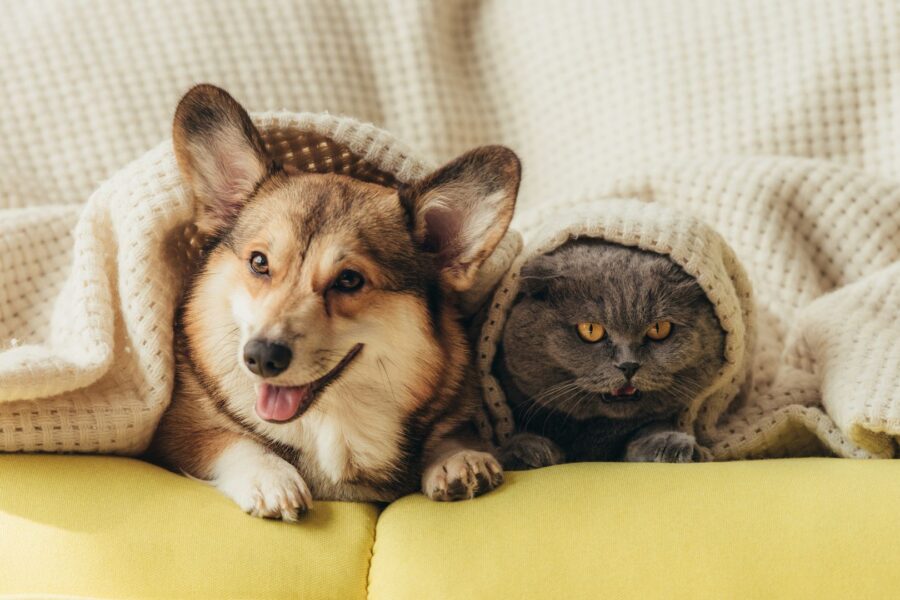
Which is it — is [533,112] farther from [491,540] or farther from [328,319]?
[491,540]

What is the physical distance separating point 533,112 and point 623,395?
958 mm

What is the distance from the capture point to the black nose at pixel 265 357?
1184 mm

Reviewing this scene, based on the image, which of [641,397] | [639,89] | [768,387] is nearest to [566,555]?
[641,397]

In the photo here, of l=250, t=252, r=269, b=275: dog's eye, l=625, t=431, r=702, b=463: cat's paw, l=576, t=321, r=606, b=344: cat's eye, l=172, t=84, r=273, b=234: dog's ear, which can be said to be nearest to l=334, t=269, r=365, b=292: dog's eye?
l=250, t=252, r=269, b=275: dog's eye

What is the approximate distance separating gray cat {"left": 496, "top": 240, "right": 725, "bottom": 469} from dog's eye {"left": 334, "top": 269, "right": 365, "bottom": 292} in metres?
0.32

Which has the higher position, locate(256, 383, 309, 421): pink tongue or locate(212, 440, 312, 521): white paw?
locate(256, 383, 309, 421): pink tongue

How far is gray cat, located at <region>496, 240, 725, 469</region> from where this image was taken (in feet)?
4.64

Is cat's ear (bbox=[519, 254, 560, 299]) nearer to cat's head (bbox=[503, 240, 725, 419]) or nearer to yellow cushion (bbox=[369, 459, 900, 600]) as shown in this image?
cat's head (bbox=[503, 240, 725, 419])

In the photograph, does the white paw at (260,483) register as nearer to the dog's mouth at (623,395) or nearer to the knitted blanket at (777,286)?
the knitted blanket at (777,286)

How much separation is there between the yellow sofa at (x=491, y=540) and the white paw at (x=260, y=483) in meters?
0.02

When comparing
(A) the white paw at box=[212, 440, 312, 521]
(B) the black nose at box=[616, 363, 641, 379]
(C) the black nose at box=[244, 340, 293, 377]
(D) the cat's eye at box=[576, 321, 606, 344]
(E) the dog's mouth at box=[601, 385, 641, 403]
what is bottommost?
(A) the white paw at box=[212, 440, 312, 521]

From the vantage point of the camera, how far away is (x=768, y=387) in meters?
1.67

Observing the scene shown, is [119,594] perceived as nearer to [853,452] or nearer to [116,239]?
[116,239]

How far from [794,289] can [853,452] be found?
464 millimetres
